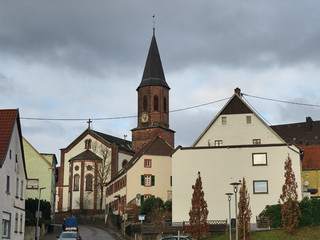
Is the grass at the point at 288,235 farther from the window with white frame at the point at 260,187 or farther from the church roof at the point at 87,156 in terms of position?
the church roof at the point at 87,156

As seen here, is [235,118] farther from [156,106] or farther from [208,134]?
[156,106]

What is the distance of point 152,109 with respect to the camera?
103 m

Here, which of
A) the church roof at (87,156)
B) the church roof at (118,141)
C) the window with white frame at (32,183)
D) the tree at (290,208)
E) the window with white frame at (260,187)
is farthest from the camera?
the church roof at (118,141)

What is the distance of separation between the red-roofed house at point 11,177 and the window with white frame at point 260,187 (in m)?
22.7

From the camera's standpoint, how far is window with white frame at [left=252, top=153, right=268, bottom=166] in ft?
178

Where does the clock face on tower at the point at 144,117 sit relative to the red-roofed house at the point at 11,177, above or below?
above

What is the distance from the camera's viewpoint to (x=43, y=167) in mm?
Answer: 66875

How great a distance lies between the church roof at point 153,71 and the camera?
344 ft

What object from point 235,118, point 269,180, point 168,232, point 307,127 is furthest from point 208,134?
point 307,127

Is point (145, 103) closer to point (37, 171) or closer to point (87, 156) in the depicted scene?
point (87, 156)

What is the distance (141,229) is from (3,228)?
1389cm

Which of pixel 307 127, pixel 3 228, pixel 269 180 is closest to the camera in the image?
pixel 3 228

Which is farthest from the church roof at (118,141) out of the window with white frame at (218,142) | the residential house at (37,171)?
the window with white frame at (218,142)

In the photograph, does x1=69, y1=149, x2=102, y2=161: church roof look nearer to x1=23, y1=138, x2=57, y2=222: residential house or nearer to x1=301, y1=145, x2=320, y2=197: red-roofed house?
x1=23, y1=138, x2=57, y2=222: residential house
